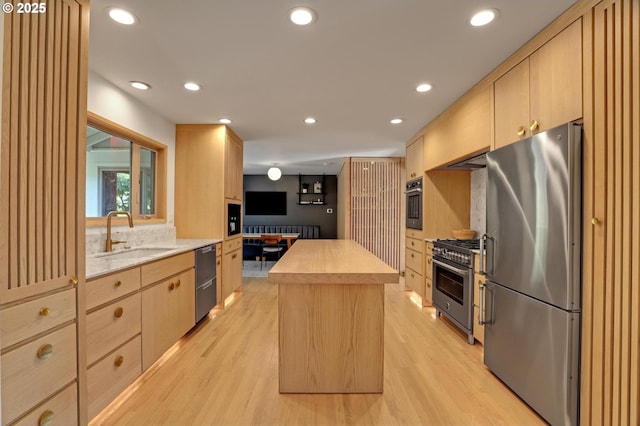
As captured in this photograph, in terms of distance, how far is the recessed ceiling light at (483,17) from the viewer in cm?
170

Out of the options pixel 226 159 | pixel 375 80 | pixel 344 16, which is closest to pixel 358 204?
pixel 226 159

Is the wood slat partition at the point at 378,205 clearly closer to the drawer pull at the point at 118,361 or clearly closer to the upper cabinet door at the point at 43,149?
the drawer pull at the point at 118,361

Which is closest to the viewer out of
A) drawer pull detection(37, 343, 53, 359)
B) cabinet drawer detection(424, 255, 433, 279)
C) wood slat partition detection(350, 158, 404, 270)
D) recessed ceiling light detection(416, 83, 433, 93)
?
drawer pull detection(37, 343, 53, 359)

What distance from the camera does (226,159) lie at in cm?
395

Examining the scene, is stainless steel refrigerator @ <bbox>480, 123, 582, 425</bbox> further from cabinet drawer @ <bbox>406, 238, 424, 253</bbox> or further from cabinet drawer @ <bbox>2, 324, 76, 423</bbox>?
cabinet drawer @ <bbox>2, 324, 76, 423</bbox>

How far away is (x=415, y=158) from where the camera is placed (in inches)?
171

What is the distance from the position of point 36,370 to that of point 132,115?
8.21 feet

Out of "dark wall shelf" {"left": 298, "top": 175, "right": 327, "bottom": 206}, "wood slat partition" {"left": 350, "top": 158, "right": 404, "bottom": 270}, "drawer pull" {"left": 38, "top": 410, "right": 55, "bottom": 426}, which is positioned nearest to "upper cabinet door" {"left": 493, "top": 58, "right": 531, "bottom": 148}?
"drawer pull" {"left": 38, "top": 410, "right": 55, "bottom": 426}

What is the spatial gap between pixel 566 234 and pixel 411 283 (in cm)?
301

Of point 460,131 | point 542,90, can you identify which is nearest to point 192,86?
point 460,131

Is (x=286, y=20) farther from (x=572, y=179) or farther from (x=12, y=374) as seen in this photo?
(x=12, y=374)

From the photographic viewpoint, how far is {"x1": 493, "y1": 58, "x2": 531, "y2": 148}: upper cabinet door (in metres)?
2.04

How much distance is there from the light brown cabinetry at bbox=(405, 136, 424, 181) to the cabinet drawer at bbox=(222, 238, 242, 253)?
281cm

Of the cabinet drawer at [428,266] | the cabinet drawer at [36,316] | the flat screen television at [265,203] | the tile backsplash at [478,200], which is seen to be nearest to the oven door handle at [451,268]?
the cabinet drawer at [428,266]
